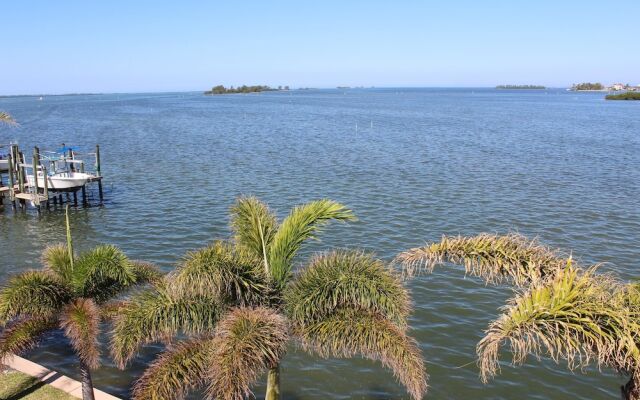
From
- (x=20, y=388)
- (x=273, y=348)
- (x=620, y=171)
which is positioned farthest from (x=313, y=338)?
(x=620, y=171)

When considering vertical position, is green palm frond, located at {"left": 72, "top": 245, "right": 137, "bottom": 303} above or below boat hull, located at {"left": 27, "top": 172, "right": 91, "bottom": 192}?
above

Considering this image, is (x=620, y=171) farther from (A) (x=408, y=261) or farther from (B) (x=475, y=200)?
(A) (x=408, y=261)

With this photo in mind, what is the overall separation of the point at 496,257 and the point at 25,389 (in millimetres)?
10581

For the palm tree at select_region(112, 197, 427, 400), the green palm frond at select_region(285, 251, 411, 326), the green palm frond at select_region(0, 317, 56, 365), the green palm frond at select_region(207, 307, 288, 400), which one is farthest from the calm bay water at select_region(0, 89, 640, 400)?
the green palm frond at select_region(207, 307, 288, 400)

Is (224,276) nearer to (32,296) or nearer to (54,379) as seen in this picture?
(32,296)

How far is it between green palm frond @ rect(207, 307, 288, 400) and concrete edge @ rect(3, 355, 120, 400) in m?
5.54

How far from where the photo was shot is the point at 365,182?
38469mm

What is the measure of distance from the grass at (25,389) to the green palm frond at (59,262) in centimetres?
292

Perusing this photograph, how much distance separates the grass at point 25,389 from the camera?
11.7m

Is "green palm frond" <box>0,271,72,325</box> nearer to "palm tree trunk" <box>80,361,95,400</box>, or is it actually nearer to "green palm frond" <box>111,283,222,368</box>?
"palm tree trunk" <box>80,361,95,400</box>

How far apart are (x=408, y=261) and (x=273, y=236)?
2703 millimetres

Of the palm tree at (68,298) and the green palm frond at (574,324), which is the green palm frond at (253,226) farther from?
the green palm frond at (574,324)

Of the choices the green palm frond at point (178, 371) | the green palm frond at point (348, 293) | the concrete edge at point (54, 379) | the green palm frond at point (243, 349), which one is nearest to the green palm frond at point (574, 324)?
the green palm frond at point (348, 293)

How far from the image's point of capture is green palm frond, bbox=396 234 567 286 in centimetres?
853
